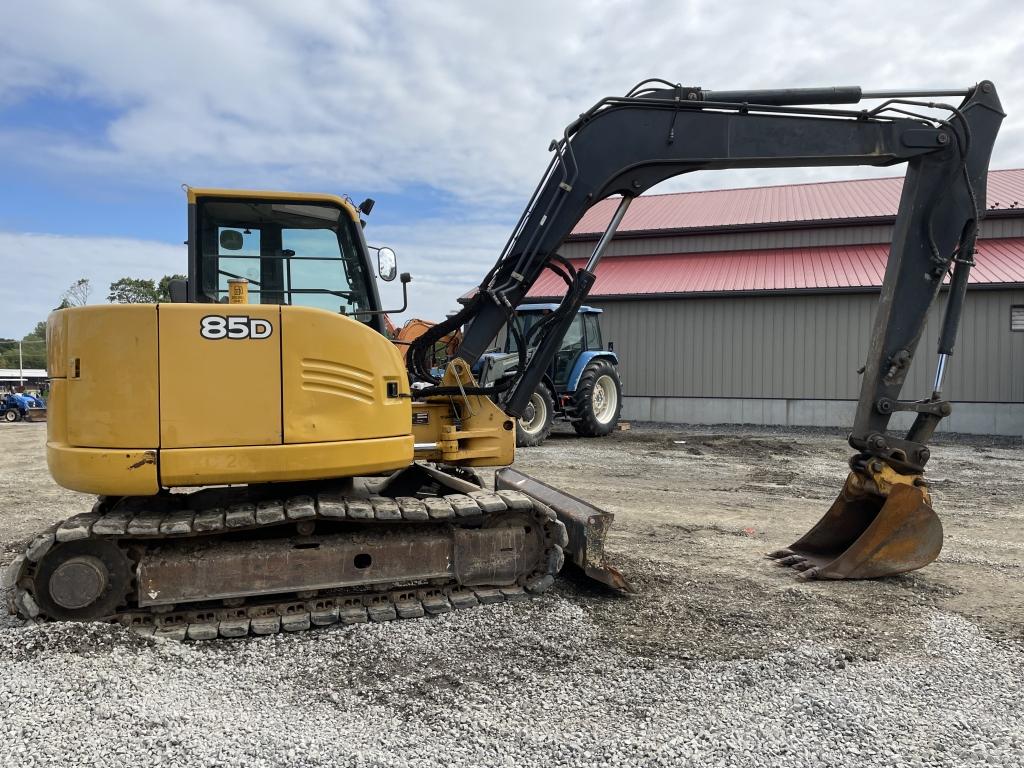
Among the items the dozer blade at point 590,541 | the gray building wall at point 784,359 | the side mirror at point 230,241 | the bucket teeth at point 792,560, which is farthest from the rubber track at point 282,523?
the gray building wall at point 784,359

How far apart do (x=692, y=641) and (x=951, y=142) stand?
3884mm

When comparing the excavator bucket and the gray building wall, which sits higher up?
the gray building wall

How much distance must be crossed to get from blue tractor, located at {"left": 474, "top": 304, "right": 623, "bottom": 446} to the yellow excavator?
22.7ft

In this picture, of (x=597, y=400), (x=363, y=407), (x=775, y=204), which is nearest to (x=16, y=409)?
(x=597, y=400)

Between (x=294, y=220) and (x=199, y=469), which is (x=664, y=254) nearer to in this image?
(x=294, y=220)

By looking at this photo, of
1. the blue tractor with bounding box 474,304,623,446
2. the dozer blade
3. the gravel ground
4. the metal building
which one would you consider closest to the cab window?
the dozer blade

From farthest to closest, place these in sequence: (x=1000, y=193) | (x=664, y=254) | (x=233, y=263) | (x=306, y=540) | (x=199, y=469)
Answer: (x=664, y=254) → (x=1000, y=193) → (x=233, y=263) → (x=306, y=540) → (x=199, y=469)

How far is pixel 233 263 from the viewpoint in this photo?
4973 mm

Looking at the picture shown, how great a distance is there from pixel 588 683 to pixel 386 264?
291cm

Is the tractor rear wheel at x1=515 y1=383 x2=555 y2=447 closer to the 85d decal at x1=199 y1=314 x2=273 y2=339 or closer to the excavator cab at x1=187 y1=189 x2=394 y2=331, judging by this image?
the excavator cab at x1=187 y1=189 x2=394 y2=331

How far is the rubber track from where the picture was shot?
3914mm

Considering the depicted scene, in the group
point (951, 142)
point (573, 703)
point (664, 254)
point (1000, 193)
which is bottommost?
point (573, 703)

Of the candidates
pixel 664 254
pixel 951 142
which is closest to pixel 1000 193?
pixel 664 254

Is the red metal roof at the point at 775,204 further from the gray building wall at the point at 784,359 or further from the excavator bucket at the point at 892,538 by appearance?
the excavator bucket at the point at 892,538
